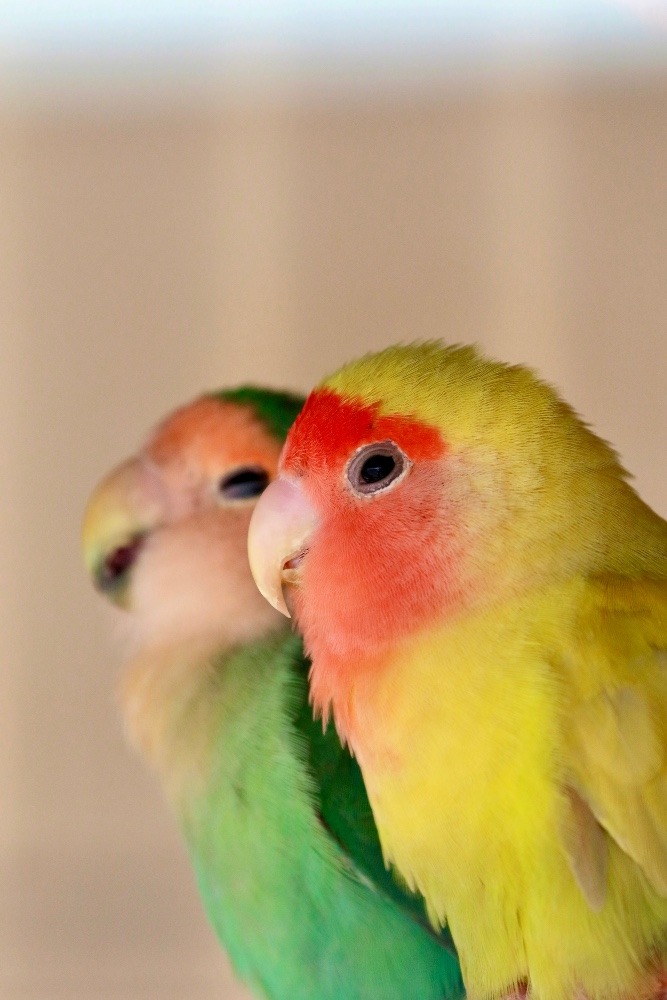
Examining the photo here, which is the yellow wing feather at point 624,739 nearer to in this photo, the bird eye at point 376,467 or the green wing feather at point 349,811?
the bird eye at point 376,467

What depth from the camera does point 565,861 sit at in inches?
42.5

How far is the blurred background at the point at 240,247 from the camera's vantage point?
9.30 feet

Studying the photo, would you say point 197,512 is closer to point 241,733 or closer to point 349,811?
point 241,733

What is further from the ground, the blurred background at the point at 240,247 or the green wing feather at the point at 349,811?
the blurred background at the point at 240,247

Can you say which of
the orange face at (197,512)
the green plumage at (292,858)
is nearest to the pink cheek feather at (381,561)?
the green plumage at (292,858)

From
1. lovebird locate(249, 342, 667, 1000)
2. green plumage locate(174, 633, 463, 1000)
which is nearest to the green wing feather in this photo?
green plumage locate(174, 633, 463, 1000)

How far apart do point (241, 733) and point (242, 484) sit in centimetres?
37

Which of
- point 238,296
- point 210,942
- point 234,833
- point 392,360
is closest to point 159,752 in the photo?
point 234,833

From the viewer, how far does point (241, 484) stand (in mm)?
1679

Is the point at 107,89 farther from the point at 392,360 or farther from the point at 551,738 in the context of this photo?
the point at 551,738

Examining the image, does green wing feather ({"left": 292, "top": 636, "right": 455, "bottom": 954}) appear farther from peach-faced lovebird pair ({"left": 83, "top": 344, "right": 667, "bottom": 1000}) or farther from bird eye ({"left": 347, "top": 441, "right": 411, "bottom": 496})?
bird eye ({"left": 347, "top": 441, "right": 411, "bottom": 496})

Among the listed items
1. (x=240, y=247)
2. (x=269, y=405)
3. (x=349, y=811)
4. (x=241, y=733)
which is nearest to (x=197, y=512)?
(x=269, y=405)

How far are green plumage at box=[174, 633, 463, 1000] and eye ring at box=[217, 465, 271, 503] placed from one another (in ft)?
0.76

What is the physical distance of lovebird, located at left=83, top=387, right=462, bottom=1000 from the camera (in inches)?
55.7
